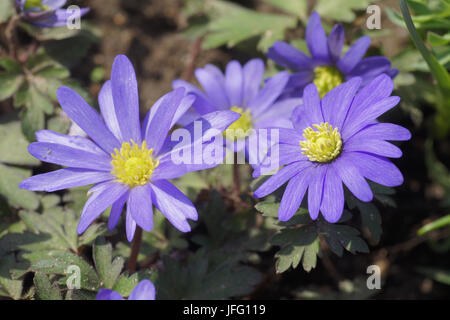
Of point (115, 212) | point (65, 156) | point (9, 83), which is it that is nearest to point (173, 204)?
point (115, 212)

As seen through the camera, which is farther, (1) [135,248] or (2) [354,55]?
(2) [354,55]

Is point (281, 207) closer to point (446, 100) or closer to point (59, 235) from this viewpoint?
point (59, 235)

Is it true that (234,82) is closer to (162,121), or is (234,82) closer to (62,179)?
(162,121)

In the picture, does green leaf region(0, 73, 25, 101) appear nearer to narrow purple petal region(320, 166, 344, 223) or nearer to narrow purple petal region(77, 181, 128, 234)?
narrow purple petal region(77, 181, 128, 234)

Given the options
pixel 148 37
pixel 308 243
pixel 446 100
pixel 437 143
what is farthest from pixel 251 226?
pixel 148 37

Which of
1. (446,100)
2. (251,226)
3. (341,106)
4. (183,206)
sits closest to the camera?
(183,206)

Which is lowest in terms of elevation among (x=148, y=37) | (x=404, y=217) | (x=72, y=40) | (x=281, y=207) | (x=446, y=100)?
(x=281, y=207)

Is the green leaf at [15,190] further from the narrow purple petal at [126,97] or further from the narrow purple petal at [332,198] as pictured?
the narrow purple petal at [332,198]

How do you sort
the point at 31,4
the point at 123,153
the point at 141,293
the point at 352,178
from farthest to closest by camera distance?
the point at 31,4 < the point at 123,153 < the point at 352,178 < the point at 141,293
